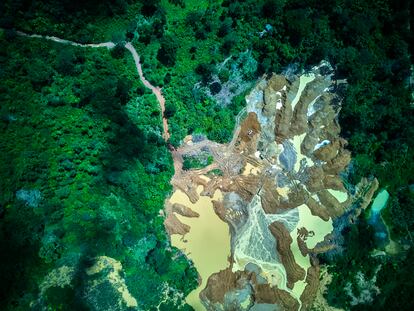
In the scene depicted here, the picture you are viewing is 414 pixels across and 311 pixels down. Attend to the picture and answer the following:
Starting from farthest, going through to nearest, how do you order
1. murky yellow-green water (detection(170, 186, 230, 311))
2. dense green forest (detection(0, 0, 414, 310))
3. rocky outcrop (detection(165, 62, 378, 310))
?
1. murky yellow-green water (detection(170, 186, 230, 311))
2. rocky outcrop (detection(165, 62, 378, 310))
3. dense green forest (detection(0, 0, 414, 310))

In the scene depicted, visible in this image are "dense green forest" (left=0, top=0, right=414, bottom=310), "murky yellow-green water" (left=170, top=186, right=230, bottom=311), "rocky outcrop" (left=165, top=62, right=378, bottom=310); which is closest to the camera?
"dense green forest" (left=0, top=0, right=414, bottom=310)

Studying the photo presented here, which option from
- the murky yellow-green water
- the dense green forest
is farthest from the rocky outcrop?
the dense green forest

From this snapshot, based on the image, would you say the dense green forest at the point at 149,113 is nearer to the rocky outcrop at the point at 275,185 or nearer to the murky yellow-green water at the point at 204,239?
the murky yellow-green water at the point at 204,239

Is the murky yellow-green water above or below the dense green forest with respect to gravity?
below

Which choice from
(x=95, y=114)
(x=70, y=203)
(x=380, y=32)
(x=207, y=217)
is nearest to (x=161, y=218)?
(x=207, y=217)

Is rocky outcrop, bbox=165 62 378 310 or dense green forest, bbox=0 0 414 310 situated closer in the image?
dense green forest, bbox=0 0 414 310

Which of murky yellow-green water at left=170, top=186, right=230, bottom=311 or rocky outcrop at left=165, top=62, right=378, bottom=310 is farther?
murky yellow-green water at left=170, top=186, right=230, bottom=311

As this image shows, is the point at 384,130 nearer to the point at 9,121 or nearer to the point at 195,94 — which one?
the point at 195,94

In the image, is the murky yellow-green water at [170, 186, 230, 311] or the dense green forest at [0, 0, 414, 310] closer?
the dense green forest at [0, 0, 414, 310]

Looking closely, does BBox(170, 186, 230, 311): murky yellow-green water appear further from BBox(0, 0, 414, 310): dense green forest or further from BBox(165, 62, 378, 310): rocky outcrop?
BBox(0, 0, 414, 310): dense green forest
